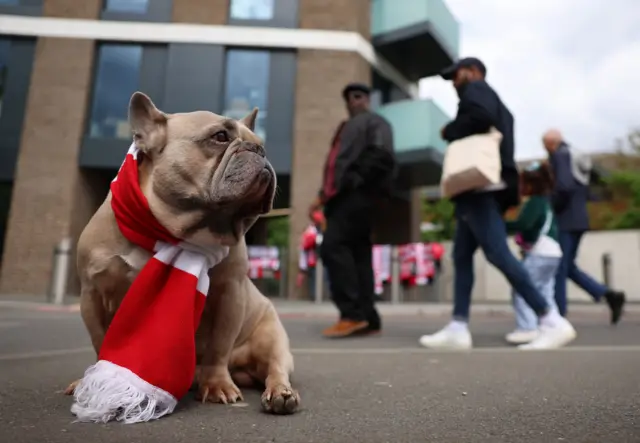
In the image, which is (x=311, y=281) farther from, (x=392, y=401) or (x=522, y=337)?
Answer: (x=392, y=401)

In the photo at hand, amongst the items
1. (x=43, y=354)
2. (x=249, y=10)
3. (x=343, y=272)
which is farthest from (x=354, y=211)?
(x=249, y=10)

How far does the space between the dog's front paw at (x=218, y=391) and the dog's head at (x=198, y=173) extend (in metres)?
0.50

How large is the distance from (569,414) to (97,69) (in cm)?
1358

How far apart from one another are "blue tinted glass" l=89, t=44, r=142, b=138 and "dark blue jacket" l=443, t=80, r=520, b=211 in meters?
10.2

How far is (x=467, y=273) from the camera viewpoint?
158 inches

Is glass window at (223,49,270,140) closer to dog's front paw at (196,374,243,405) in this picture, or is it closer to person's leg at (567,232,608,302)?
person's leg at (567,232,608,302)

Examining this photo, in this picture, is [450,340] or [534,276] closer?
[450,340]

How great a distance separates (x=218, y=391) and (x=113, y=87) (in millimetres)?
12585

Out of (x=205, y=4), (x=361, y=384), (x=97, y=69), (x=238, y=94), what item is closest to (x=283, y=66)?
(x=238, y=94)

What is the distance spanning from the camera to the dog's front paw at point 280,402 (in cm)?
161

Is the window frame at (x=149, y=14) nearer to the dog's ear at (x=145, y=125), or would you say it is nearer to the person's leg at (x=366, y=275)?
the person's leg at (x=366, y=275)

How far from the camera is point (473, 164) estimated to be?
359 cm

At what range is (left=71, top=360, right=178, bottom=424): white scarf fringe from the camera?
1.48 meters

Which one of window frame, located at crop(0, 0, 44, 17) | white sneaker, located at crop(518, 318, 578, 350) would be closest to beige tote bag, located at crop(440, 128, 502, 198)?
white sneaker, located at crop(518, 318, 578, 350)
